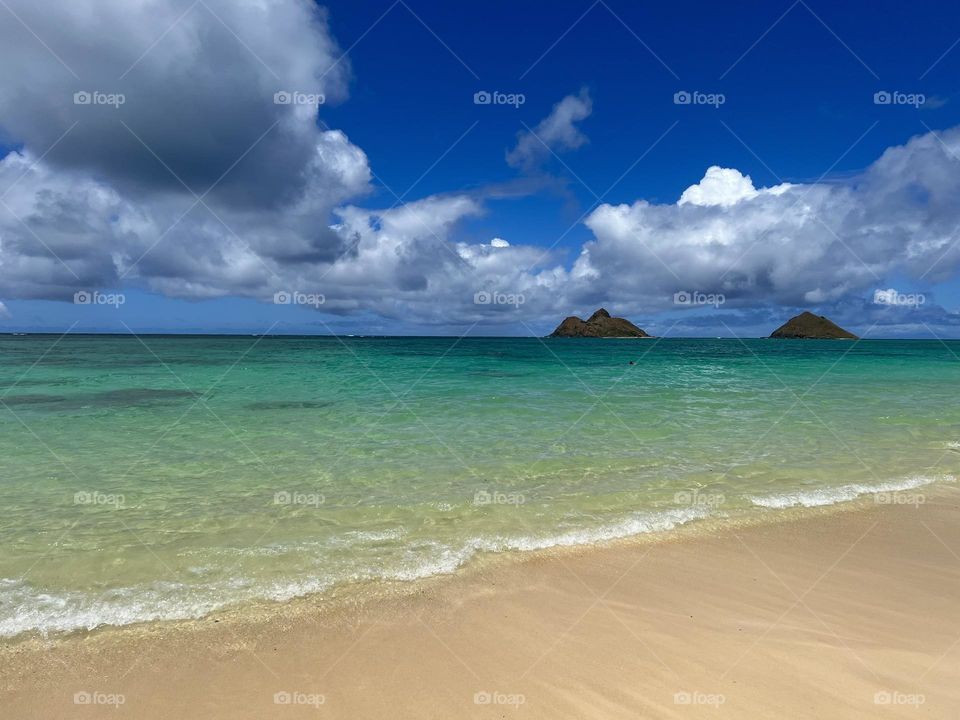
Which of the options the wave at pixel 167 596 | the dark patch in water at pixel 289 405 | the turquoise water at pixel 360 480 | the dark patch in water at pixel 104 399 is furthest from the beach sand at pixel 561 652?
the dark patch in water at pixel 104 399

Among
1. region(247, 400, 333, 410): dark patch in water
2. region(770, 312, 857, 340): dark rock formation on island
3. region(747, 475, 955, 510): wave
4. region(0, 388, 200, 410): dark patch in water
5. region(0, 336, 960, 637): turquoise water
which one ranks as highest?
region(770, 312, 857, 340): dark rock formation on island

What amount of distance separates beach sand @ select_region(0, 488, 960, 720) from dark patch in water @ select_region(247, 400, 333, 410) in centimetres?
1417

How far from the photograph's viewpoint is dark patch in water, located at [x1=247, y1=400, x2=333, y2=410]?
60.5ft

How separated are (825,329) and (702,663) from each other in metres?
230

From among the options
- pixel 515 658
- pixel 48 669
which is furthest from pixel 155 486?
pixel 515 658

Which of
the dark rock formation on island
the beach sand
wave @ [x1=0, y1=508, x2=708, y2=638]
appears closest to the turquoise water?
wave @ [x1=0, y1=508, x2=708, y2=638]

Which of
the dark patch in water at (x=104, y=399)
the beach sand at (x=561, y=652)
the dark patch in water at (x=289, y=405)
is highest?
the dark patch in water at (x=104, y=399)

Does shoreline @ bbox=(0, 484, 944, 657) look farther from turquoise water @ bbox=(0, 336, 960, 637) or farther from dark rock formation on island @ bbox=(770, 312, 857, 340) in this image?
dark rock formation on island @ bbox=(770, 312, 857, 340)

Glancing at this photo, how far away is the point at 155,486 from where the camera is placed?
915 centimetres

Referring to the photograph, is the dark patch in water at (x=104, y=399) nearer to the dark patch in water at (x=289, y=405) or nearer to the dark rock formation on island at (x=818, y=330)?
the dark patch in water at (x=289, y=405)

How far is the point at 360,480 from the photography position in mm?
9625

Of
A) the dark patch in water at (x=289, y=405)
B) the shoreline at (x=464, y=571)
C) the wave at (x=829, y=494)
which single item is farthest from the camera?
the dark patch in water at (x=289, y=405)

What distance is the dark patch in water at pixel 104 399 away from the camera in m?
18.6

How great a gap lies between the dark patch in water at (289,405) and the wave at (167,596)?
12.9m
